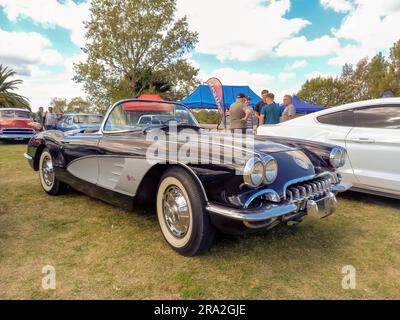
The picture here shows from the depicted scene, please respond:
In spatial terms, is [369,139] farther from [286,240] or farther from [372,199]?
[286,240]

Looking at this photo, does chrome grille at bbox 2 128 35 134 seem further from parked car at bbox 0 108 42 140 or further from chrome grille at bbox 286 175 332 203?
chrome grille at bbox 286 175 332 203

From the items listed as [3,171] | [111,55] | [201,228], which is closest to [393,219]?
[201,228]

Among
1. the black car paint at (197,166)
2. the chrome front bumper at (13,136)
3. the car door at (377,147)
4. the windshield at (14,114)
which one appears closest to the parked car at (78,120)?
the chrome front bumper at (13,136)

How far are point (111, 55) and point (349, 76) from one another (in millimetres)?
29275

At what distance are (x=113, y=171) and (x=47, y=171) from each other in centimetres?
183

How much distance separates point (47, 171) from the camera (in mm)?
4176

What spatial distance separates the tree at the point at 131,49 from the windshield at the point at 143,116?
60.9ft

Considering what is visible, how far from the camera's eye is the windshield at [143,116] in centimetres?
332

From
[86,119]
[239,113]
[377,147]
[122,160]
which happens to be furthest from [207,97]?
[122,160]

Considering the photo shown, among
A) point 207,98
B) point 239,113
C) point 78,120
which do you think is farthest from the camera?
point 207,98

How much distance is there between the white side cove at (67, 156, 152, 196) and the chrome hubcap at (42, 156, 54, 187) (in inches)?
33.5

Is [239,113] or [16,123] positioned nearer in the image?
[239,113]

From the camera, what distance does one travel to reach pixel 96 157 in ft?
10.2

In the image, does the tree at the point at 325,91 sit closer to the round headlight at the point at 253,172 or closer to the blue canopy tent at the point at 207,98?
the blue canopy tent at the point at 207,98
